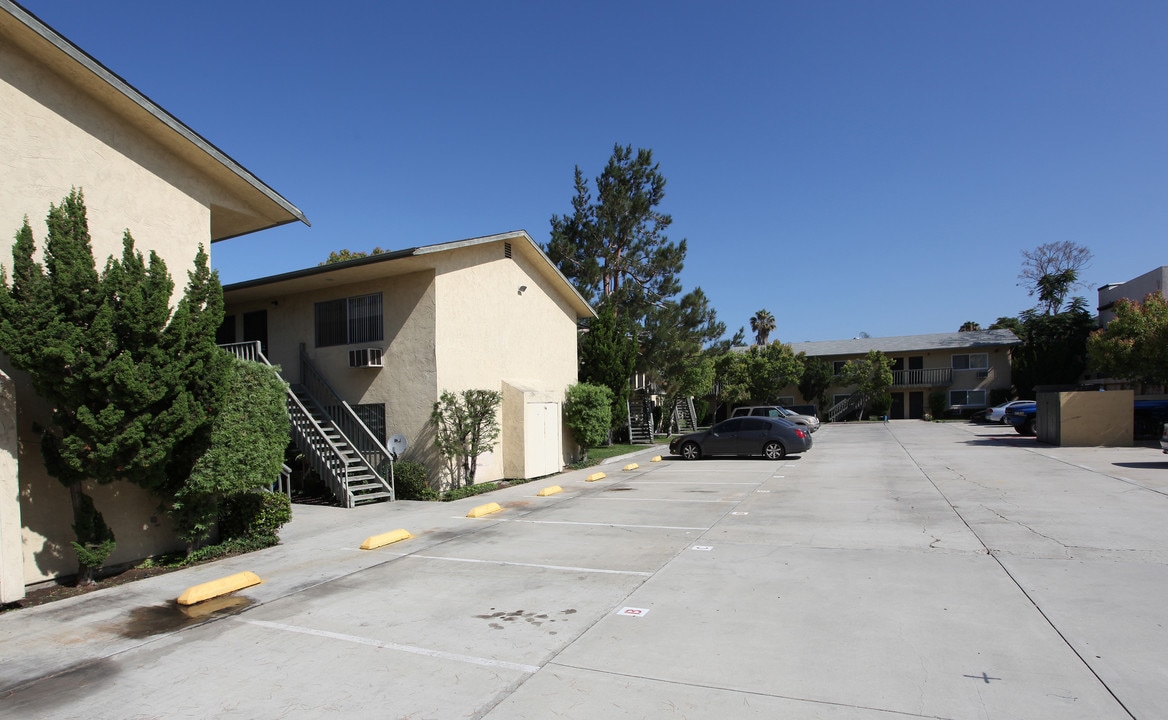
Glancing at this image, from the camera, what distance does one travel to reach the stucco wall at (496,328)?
52.3ft

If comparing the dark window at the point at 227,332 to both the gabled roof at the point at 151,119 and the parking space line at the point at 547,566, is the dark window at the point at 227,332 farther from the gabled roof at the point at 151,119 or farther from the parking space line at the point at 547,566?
the parking space line at the point at 547,566

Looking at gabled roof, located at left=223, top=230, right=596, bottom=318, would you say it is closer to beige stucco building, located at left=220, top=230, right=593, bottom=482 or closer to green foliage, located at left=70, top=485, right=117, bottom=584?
beige stucco building, located at left=220, top=230, right=593, bottom=482

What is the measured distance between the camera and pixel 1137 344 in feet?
82.7

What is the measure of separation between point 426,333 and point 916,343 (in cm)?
4469

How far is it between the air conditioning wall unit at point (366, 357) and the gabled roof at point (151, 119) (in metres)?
4.34

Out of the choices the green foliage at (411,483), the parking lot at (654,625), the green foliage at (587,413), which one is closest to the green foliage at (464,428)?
the green foliage at (411,483)

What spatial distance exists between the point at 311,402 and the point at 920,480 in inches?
611

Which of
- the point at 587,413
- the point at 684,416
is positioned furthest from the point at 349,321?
the point at 684,416

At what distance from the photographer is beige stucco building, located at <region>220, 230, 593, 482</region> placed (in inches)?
615

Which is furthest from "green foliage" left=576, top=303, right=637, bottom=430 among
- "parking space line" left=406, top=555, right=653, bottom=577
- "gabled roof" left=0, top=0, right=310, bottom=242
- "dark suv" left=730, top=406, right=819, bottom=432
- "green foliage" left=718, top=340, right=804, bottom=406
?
"green foliage" left=718, top=340, right=804, bottom=406

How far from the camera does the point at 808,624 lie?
579 cm

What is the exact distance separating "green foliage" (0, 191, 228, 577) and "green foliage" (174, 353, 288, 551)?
0.42 m

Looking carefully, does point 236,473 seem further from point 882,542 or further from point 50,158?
point 882,542

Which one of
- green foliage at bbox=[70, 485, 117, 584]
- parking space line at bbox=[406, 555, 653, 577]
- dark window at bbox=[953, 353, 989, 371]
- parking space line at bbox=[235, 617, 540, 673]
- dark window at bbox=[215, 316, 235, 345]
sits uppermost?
dark window at bbox=[215, 316, 235, 345]
